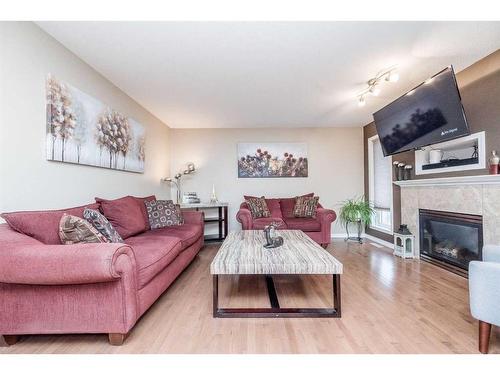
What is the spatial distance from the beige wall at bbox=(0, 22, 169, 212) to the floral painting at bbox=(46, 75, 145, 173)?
0.23ft

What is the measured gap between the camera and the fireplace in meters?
2.59

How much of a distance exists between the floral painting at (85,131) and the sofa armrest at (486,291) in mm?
2997

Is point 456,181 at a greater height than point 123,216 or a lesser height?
greater

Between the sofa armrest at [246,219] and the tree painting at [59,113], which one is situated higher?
the tree painting at [59,113]

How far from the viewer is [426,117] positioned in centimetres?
264

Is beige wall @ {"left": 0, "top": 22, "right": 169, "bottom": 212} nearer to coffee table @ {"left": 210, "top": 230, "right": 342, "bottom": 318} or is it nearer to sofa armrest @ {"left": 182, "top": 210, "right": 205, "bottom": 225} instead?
sofa armrest @ {"left": 182, "top": 210, "right": 205, "bottom": 225}

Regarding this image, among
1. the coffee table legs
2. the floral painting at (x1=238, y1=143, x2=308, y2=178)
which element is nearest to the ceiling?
the floral painting at (x1=238, y1=143, x2=308, y2=178)

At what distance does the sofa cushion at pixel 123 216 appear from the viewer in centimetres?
246

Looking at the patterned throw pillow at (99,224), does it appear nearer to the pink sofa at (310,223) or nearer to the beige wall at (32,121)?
the beige wall at (32,121)

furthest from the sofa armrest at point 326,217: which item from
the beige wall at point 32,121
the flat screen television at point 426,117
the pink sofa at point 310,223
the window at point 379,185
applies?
the beige wall at point 32,121

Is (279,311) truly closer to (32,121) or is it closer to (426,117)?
(32,121)

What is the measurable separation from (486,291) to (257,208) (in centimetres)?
314

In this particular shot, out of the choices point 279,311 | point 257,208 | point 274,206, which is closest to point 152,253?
point 279,311

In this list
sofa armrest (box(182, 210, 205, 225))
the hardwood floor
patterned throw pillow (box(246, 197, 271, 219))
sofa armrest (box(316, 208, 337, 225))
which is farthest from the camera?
patterned throw pillow (box(246, 197, 271, 219))
